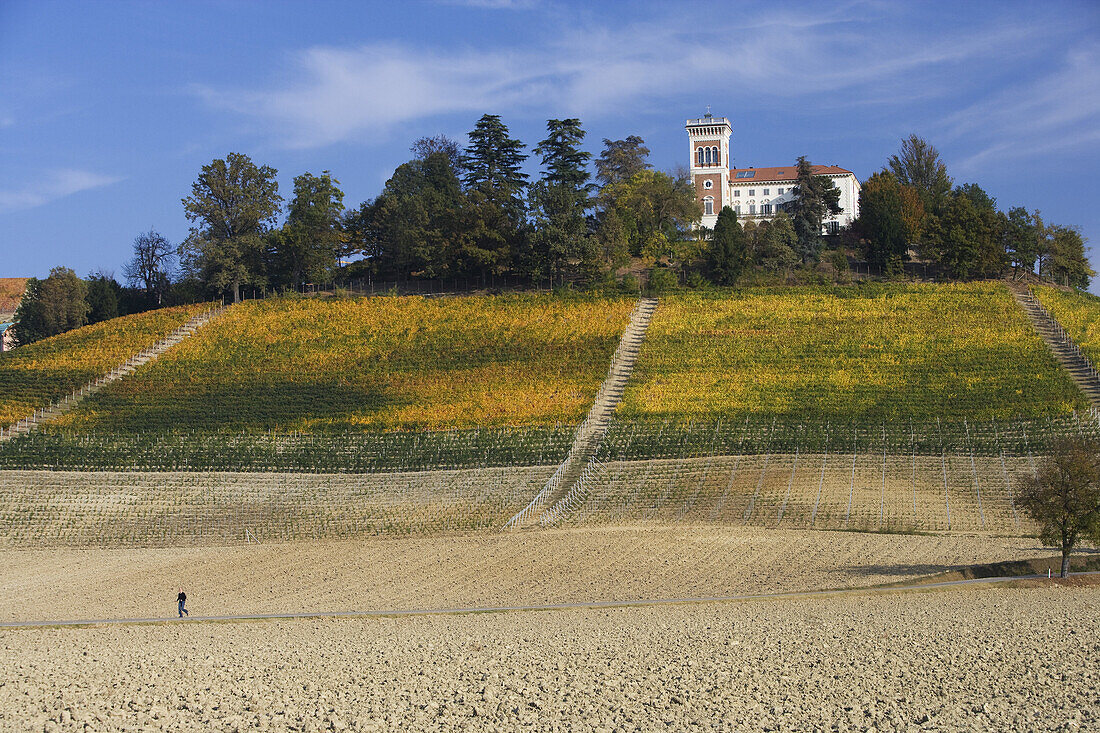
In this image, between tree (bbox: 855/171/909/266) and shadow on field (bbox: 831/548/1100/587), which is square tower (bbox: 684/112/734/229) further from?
shadow on field (bbox: 831/548/1100/587)

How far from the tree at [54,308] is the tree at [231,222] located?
31.3 ft

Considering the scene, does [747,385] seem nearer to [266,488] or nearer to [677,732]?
[266,488]

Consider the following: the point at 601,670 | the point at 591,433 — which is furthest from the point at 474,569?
the point at 591,433

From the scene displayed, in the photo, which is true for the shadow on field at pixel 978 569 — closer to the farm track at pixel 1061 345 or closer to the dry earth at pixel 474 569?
the dry earth at pixel 474 569

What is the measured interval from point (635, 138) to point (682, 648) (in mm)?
75310

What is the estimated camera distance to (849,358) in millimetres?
47781

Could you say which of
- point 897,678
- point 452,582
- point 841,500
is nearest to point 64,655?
point 452,582

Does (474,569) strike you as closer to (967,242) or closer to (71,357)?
(71,357)

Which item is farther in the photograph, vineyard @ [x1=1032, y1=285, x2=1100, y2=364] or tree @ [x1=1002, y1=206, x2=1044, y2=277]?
tree @ [x1=1002, y1=206, x2=1044, y2=277]

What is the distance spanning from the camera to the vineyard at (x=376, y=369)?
44.9 meters

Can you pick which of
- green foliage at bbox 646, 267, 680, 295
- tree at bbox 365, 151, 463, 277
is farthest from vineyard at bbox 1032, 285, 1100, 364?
tree at bbox 365, 151, 463, 277

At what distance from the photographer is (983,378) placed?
44.4m

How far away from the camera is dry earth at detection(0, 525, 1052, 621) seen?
2378 cm

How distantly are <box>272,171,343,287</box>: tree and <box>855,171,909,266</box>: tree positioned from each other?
34.9 m
